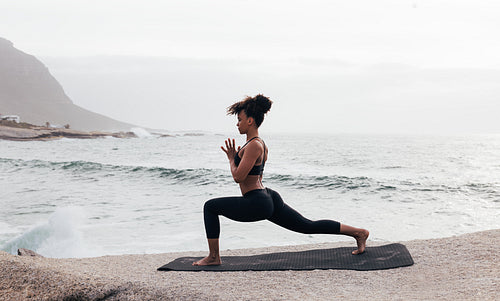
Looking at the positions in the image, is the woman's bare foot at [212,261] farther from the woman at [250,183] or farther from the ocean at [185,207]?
the ocean at [185,207]

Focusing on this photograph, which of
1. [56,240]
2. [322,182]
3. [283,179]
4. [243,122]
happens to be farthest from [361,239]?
[283,179]

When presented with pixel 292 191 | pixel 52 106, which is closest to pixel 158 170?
pixel 292 191

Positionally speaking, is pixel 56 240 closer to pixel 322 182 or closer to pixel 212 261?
pixel 212 261

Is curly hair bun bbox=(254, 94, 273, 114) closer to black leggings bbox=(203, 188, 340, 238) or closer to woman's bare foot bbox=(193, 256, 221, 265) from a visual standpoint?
black leggings bbox=(203, 188, 340, 238)

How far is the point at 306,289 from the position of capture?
370 centimetres

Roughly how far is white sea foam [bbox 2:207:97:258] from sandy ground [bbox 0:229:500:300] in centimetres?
349

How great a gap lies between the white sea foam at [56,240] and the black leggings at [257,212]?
4227 millimetres

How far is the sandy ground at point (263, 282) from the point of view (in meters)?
3.46

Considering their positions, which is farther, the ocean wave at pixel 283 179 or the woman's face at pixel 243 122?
the ocean wave at pixel 283 179

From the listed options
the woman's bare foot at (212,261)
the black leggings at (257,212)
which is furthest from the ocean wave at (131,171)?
the black leggings at (257,212)

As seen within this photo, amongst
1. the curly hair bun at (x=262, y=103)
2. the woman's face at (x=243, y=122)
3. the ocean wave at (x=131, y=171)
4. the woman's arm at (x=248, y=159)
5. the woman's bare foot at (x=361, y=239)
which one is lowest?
the ocean wave at (x=131, y=171)

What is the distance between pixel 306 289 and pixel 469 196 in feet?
48.1

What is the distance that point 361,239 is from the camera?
15.6 feet

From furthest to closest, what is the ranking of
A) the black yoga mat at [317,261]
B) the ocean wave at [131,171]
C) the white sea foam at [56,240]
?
the ocean wave at [131,171] → the white sea foam at [56,240] → the black yoga mat at [317,261]
